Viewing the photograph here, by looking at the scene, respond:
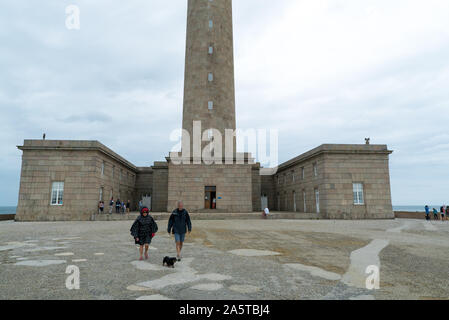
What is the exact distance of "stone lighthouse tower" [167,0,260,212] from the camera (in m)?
26.2

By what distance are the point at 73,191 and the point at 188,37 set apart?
18.1m

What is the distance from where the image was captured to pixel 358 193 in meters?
23.8

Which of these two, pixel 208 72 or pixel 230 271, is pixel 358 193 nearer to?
pixel 208 72

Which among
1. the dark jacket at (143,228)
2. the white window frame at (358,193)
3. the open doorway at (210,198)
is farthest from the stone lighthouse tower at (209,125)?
the dark jacket at (143,228)

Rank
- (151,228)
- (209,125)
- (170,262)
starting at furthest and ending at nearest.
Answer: (209,125) → (151,228) → (170,262)

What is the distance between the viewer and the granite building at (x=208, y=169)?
22688 millimetres

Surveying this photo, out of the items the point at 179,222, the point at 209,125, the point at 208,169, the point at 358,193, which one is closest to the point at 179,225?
the point at 179,222

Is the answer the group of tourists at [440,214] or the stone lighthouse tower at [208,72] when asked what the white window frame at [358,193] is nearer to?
the group of tourists at [440,214]

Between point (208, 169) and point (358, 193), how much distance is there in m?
13.2

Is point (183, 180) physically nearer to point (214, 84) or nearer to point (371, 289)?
point (214, 84)

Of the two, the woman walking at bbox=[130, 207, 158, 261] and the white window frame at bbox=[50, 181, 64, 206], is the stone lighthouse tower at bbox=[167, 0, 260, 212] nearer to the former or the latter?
the white window frame at bbox=[50, 181, 64, 206]
